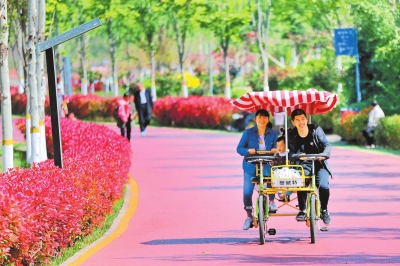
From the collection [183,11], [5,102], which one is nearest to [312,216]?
[5,102]

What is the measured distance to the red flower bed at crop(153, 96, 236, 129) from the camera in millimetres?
41594

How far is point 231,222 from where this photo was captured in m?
15.3

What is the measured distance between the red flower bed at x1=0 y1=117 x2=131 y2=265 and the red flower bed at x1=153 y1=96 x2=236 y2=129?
2379cm

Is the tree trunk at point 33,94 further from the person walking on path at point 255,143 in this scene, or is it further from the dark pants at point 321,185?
the dark pants at point 321,185

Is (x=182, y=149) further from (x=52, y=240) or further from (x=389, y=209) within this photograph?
(x=52, y=240)

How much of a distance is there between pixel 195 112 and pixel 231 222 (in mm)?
27861

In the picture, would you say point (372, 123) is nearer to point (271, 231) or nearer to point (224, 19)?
point (224, 19)

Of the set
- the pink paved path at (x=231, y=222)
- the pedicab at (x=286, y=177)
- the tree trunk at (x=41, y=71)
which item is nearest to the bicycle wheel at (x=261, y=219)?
the pedicab at (x=286, y=177)

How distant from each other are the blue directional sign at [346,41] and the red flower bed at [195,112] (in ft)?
25.3

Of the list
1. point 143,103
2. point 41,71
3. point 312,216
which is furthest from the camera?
point 143,103

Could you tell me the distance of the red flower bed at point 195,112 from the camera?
136 feet

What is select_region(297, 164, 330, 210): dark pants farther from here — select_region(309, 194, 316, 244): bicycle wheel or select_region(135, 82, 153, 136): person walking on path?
select_region(135, 82, 153, 136): person walking on path

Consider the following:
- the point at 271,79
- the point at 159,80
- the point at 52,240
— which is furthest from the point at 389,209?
the point at 159,80

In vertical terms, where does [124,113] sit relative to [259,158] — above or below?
above
